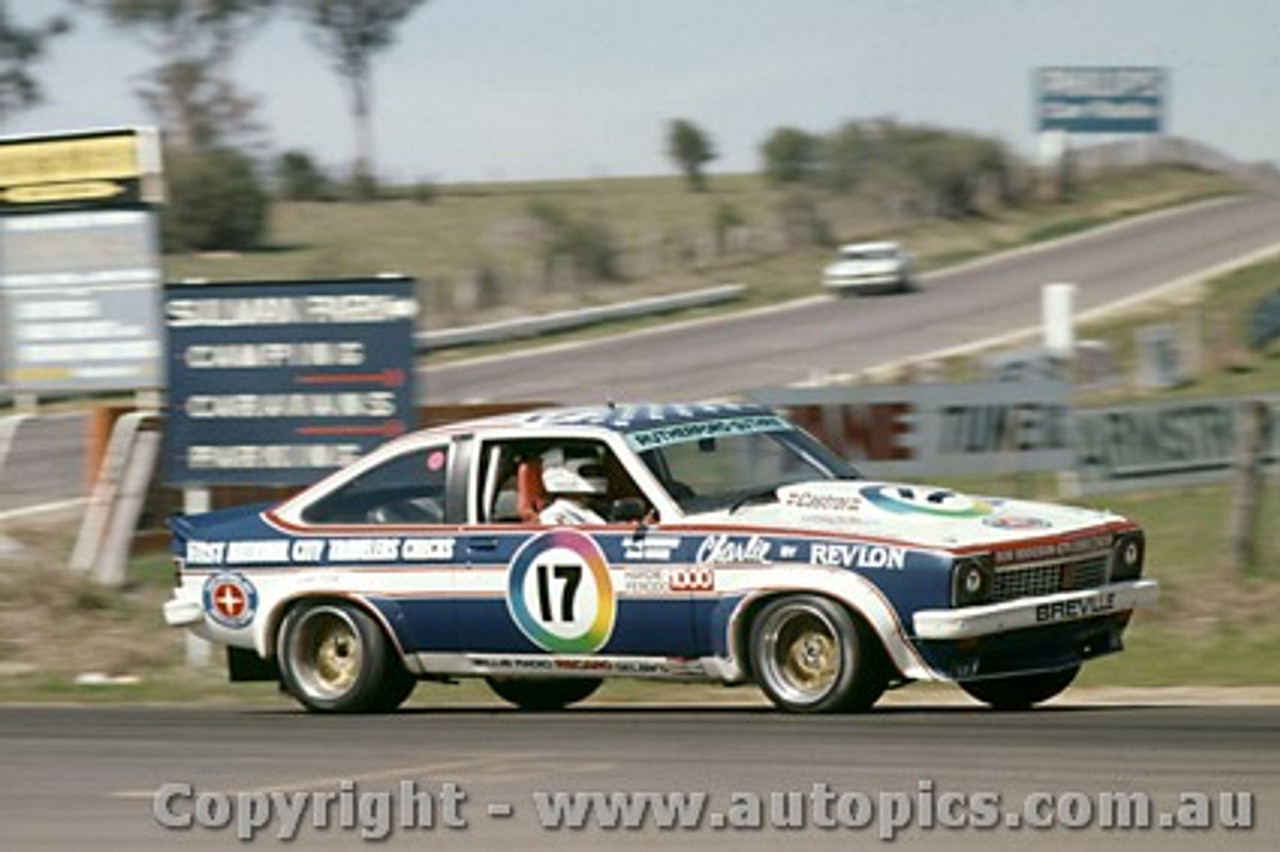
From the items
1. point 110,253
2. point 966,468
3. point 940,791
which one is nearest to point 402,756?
point 940,791

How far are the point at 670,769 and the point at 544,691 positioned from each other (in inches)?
139

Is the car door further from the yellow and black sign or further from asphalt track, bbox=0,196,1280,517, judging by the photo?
asphalt track, bbox=0,196,1280,517

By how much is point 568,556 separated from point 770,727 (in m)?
1.59

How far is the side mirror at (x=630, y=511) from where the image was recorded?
1189 centimetres

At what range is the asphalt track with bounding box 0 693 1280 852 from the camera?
824 cm

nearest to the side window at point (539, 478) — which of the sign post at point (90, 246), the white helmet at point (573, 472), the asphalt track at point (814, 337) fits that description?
the white helmet at point (573, 472)

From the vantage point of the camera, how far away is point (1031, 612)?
11.2 m

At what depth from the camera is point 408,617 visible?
492 inches

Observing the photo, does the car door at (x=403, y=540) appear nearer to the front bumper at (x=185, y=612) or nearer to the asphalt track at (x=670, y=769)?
the asphalt track at (x=670, y=769)

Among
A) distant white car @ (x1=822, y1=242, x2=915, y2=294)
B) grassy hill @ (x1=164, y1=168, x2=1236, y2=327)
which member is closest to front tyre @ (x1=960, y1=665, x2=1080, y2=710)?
grassy hill @ (x1=164, y1=168, x2=1236, y2=327)

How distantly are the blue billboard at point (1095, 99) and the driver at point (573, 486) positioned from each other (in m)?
73.3

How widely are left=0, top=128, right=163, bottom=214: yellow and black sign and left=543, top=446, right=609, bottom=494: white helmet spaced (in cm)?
788

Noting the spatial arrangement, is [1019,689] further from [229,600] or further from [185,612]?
[185,612]

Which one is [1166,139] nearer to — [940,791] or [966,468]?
[966,468]
